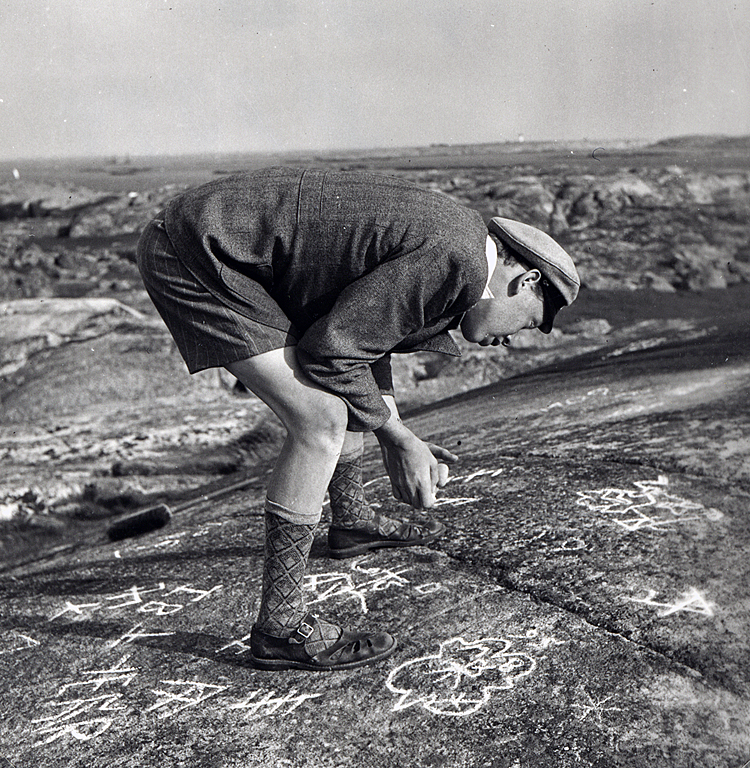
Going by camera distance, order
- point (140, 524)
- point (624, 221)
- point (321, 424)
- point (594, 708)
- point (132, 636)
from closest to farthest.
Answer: point (594, 708), point (321, 424), point (132, 636), point (140, 524), point (624, 221)

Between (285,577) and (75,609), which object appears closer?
(285,577)

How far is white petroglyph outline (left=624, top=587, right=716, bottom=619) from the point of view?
2936 millimetres

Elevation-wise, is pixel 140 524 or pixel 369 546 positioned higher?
pixel 369 546

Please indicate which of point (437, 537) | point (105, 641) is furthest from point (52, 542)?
point (437, 537)

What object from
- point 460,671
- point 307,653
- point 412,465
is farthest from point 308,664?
point 412,465

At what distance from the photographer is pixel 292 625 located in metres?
2.75

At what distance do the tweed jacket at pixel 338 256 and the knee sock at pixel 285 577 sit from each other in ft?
1.20

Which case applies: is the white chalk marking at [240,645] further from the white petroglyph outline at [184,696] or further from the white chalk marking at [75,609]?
the white chalk marking at [75,609]

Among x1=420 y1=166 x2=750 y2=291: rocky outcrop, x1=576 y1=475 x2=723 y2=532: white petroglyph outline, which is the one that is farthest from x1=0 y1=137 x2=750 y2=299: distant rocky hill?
x1=576 y1=475 x2=723 y2=532: white petroglyph outline

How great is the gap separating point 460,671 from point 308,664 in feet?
1.43

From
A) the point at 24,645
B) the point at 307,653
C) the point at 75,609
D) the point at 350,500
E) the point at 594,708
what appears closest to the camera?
the point at 594,708

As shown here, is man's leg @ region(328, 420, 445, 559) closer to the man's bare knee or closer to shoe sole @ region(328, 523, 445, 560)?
shoe sole @ region(328, 523, 445, 560)

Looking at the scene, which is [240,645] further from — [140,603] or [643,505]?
[643,505]

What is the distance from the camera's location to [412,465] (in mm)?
2953
